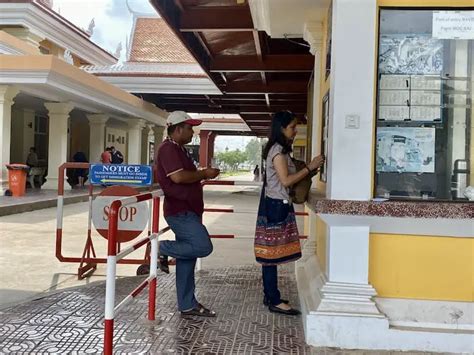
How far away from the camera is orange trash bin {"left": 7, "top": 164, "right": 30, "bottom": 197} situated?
13.3 metres

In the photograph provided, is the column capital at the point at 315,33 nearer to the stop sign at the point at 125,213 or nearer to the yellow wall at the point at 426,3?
the yellow wall at the point at 426,3

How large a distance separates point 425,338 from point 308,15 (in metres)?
3.22

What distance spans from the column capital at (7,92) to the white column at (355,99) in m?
11.8

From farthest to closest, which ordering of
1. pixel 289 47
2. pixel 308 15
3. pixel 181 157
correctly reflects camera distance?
1. pixel 289 47
2. pixel 308 15
3. pixel 181 157

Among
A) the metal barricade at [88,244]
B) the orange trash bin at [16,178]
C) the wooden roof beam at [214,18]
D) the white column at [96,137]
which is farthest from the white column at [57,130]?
the metal barricade at [88,244]

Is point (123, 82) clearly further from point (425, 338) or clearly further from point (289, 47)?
point (425, 338)

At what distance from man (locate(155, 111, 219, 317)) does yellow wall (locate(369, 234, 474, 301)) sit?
50.5 inches

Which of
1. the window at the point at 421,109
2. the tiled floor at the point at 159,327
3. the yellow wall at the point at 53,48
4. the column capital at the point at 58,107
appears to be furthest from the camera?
the yellow wall at the point at 53,48

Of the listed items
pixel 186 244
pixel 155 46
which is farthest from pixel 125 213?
pixel 155 46

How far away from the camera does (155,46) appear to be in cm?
2008

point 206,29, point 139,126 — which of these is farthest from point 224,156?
point 206,29

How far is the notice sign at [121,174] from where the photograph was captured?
5.69m

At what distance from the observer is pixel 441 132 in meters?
3.64

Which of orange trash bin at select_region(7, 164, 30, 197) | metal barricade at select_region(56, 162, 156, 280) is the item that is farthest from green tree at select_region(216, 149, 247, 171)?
metal barricade at select_region(56, 162, 156, 280)
